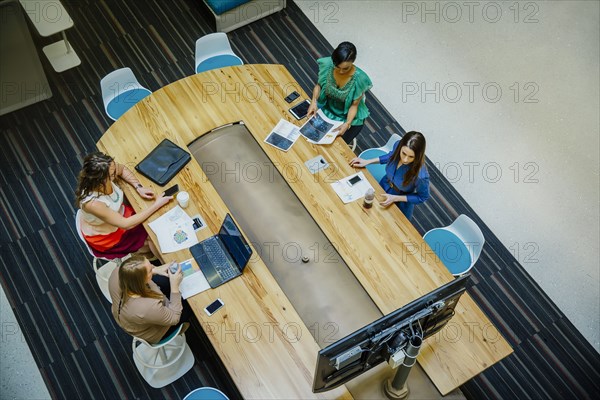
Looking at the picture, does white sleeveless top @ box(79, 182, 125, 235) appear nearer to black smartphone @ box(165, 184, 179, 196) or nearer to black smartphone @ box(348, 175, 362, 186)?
black smartphone @ box(165, 184, 179, 196)

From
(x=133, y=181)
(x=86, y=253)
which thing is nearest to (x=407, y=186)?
(x=133, y=181)

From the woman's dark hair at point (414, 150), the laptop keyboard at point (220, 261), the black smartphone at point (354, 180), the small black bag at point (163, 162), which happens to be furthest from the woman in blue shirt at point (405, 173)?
the small black bag at point (163, 162)

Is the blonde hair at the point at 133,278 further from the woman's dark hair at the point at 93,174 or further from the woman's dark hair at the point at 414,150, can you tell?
the woman's dark hair at the point at 414,150

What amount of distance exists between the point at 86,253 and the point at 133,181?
1.15 meters

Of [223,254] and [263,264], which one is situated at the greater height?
[223,254]

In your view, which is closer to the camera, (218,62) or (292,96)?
(292,96)

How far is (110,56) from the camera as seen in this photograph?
6.77 meters

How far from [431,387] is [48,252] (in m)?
3.57

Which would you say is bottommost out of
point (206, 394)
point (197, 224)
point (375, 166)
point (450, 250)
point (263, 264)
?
point (450, 250)

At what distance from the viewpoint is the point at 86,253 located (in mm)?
5531

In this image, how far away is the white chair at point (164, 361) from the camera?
4.88m

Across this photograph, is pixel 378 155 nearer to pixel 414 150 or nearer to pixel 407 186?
pixel 407 186

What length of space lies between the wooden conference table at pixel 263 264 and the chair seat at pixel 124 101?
1.56 ft

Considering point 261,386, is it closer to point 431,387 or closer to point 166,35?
point 431,387
